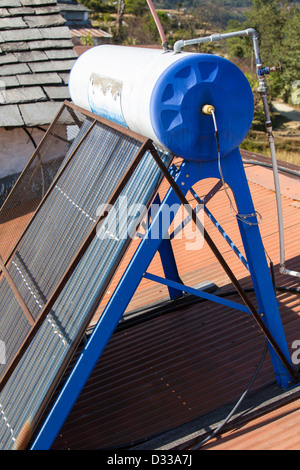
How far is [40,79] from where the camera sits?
7.88m

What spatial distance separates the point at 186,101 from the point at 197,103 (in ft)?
0.25

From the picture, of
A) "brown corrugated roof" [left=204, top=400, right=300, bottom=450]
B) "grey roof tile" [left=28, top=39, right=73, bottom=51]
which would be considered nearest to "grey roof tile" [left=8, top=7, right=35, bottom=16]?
"grey roof tile" [left=28, top=39, right=73, bottom=51]

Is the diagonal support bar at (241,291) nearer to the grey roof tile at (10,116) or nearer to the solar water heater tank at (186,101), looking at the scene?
the solar water heater tank at (186,101)

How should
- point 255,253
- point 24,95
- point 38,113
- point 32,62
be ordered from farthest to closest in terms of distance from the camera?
point 32,62, point 24,95, point 38,113, point 255,253

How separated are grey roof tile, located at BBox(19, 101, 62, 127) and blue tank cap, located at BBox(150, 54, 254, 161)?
14.0 feet

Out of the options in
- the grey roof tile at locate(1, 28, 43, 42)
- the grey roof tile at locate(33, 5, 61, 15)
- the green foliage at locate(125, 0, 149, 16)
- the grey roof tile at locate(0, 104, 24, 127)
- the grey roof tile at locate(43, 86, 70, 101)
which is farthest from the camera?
the green foliage at locate(125, 0, 149, 16)

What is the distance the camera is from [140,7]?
5756 cm

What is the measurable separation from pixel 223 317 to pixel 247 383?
3.67 ft

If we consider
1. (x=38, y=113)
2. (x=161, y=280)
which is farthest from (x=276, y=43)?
(x=161, y=280)

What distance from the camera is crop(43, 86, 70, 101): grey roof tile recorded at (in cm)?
774

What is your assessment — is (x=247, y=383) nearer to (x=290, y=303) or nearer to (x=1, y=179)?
(x=290, y=303)

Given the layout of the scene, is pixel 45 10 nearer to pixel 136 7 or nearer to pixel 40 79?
pixel 40 79

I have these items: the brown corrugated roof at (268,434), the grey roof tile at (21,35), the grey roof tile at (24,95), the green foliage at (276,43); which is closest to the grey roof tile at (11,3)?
the grey roof tile at (21,35)

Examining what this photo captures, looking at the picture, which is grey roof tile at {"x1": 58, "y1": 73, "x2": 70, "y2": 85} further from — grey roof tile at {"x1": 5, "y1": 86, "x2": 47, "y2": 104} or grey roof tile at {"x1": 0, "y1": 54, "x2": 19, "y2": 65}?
grey roof tile at {"x1": 0, "y1": 54, "x2": 19, "y2": 65}
